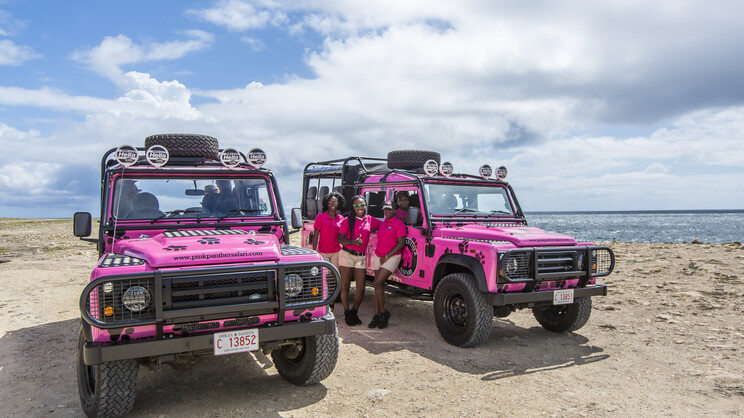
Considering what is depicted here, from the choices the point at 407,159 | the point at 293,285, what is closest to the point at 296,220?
the point at 293,285

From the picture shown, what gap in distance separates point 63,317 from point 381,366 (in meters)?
5.58

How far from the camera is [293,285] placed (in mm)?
4395

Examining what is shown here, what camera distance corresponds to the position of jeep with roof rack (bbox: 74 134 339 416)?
3898 millimetres

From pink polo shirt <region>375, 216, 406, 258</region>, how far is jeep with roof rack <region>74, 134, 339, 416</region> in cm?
207

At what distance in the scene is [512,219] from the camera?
7.90 m

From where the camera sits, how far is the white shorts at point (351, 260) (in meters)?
7.46

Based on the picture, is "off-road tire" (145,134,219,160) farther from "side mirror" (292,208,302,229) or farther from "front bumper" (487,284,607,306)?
"front bumper" (487,284,607,306)

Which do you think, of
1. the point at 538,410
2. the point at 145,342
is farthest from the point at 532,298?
the point at 145,342

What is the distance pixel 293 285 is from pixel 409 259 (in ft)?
11.3

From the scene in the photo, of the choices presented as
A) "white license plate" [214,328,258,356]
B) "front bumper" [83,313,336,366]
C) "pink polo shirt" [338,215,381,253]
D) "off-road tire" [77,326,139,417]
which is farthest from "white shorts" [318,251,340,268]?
"off-road tire" [77,326,139,417]

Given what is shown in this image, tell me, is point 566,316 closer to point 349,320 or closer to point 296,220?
point 349,320

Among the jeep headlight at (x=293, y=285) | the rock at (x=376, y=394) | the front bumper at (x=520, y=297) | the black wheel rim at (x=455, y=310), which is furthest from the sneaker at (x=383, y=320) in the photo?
the jeep headlight at (x=293, y=285)

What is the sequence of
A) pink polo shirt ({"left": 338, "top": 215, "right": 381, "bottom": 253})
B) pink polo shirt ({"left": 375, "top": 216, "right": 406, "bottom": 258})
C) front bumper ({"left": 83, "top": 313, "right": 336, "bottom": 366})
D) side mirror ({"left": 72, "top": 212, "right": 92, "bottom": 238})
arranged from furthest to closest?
pink polo shirt ({"left": 338, "top": 215, "right": 381, "bottom": 253}) → pink polo shirt ({"left": 375, "top": 216, "right": 406, "bottom": 258}) → side mirror ({"left": 72, "top": 212, "right": 92, "bottom": 238}) → front bumper ({"left": 83, "top": 313, "right": 336, "bottom": 366})

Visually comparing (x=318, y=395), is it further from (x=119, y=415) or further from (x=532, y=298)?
Result: (x=532, y=298)
